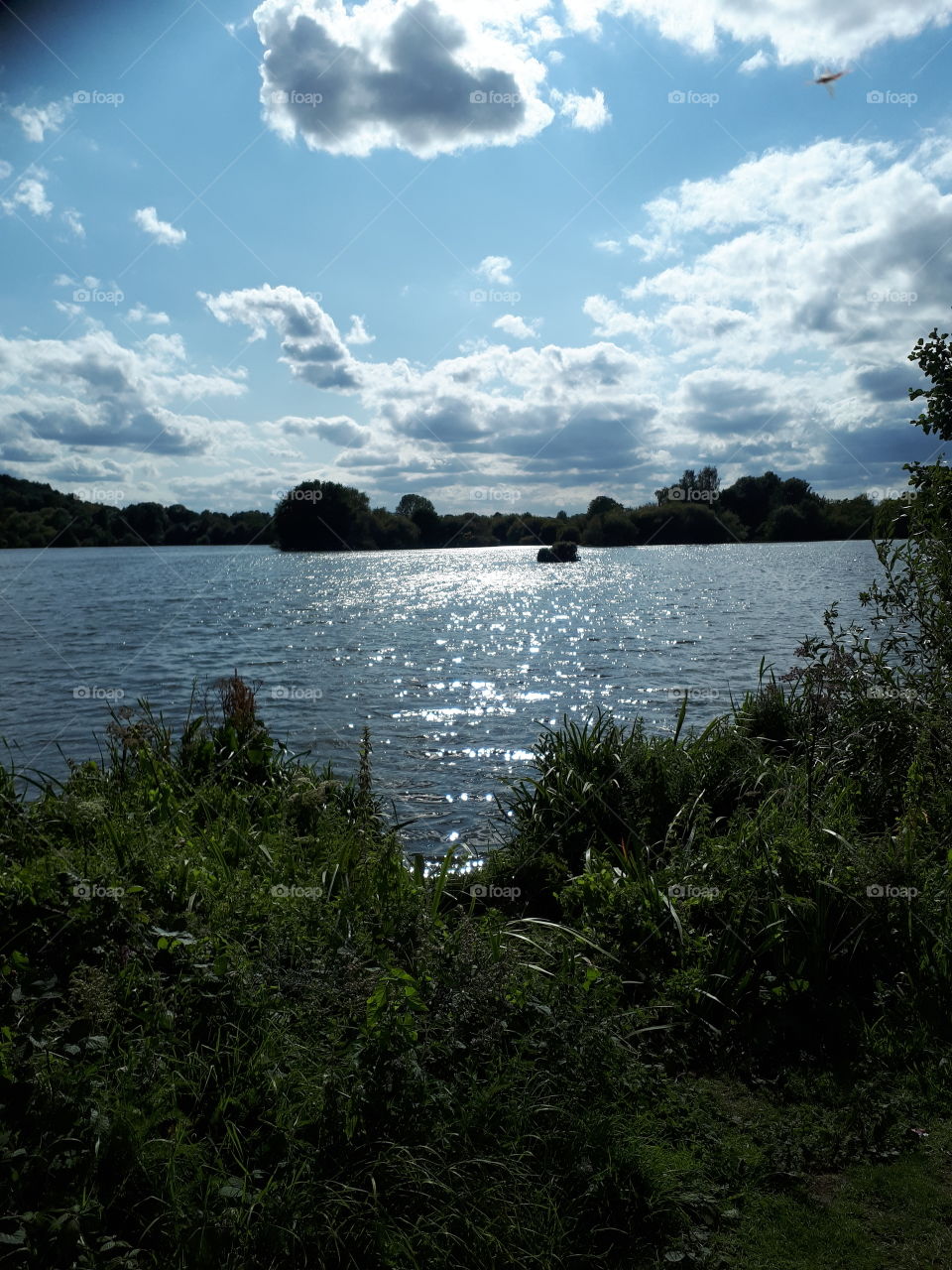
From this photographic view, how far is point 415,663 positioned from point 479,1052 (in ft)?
70.4

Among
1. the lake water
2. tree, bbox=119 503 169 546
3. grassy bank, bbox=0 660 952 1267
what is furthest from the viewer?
tree, bbox=119 503 169 546

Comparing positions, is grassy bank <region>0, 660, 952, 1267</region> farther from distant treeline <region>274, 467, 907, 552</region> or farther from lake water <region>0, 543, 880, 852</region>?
distant treeline <region>274, 467, 907, 552</region>

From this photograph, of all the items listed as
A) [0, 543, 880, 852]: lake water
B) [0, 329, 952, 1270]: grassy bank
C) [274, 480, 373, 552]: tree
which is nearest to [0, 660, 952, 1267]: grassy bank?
[0, 329, 952, 1270]: grassy bank

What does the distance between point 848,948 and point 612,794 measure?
332 cm

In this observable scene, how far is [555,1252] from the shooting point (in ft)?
9.63

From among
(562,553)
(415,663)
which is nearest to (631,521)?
(562,553)

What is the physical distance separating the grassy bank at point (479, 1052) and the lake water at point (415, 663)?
15.9ft

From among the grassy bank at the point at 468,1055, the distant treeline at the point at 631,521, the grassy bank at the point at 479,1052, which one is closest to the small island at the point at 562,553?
the distant treeline at the point at 631,521

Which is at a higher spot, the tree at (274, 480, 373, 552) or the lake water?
the tree at (274, 480, 373, 552)

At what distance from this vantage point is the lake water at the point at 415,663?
46.4ft

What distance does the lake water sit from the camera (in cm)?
1414

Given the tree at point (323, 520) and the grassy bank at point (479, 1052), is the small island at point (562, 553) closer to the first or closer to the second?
the tree at point (323, 520)

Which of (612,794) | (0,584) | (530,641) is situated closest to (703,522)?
(0,584)

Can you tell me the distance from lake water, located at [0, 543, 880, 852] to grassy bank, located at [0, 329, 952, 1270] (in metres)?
4.83
